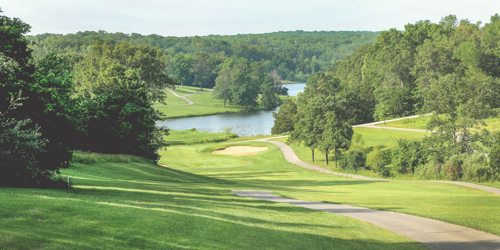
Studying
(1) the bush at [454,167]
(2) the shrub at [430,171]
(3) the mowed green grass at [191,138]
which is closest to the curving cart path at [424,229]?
(1) the bush at [454,167]

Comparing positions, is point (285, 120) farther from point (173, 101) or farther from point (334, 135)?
point (173, 101)

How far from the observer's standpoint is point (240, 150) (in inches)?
2527

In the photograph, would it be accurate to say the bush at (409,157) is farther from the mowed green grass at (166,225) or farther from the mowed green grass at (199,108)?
the mowed green grass at (199,108)

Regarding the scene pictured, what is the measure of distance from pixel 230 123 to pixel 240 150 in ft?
136

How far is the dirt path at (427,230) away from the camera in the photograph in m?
10.8

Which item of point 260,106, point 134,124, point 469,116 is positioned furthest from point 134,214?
point 260,106

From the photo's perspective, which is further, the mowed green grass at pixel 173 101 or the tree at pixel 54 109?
the mowed green grass at pixel 173 101

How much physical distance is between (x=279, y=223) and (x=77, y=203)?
5.84 meters

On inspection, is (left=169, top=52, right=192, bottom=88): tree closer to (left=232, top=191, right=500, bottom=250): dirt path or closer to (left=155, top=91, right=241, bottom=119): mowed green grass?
(left=155, top=91, right=241, bottom=119): mowed green grass

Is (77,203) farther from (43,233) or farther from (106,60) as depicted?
(106,60)

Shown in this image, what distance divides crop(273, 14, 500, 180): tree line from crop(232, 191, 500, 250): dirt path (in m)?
24.3

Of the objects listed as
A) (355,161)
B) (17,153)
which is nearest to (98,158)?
(17,153)

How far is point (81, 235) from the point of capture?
25.2 ft

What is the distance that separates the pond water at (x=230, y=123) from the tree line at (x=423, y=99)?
913cm
